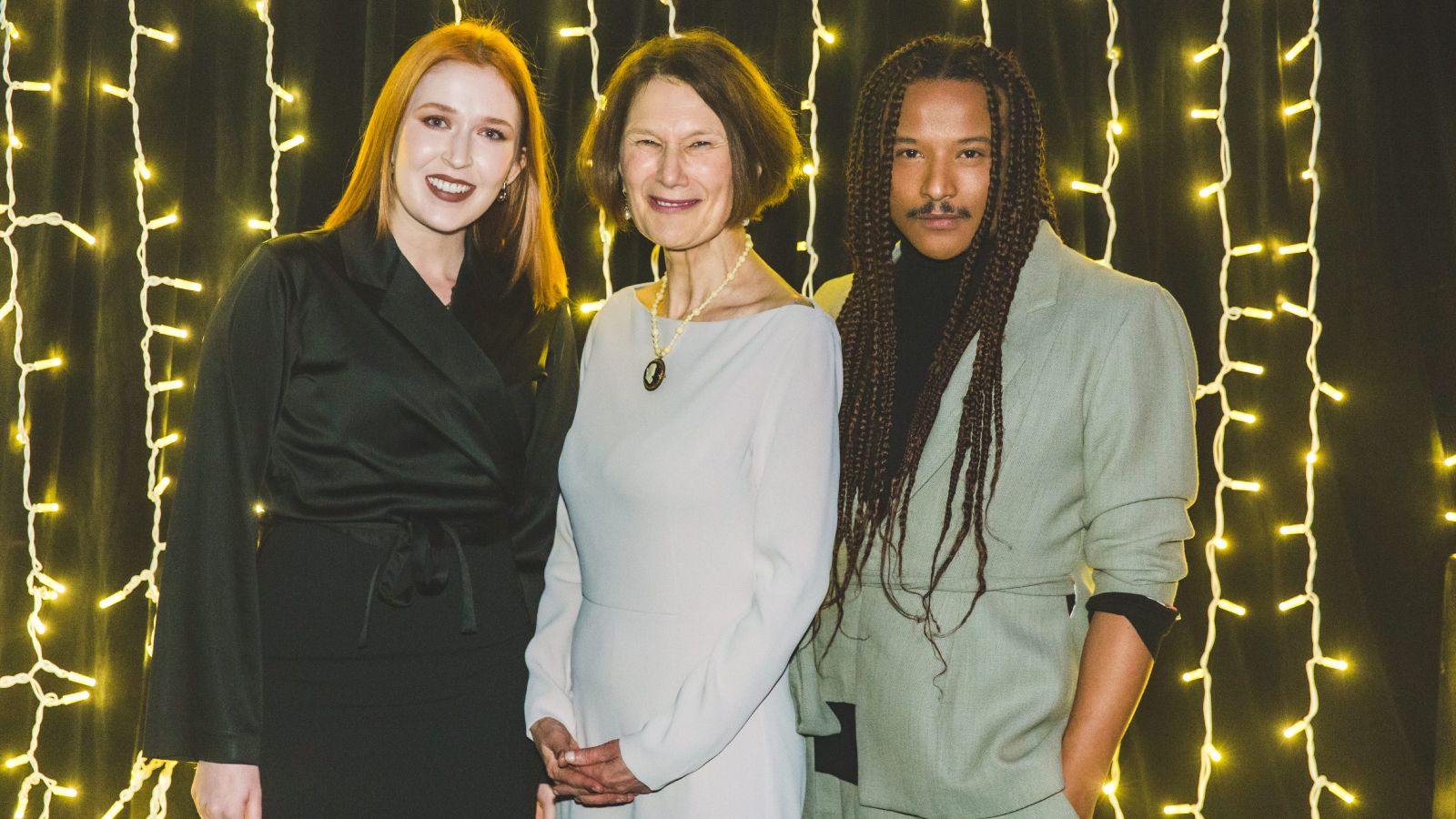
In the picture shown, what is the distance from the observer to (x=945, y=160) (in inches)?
57.3

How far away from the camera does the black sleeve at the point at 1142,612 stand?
1.34 metres

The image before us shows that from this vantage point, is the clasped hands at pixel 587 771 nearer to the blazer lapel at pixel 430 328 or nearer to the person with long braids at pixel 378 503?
the person with long braids at pixel 378 503

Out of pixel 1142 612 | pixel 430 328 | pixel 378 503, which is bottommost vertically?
pixel 1142 612

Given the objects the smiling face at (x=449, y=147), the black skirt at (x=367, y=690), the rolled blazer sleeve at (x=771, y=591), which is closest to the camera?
the rolled blazer sleeve at (x=771, y=591)

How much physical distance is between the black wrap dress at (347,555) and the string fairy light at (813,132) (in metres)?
0.76

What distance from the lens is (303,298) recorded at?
1479mm

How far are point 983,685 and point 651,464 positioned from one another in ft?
1.56

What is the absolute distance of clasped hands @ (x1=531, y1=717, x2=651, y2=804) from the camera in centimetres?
136

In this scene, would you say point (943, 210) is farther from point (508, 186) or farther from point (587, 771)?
point (587, 771)

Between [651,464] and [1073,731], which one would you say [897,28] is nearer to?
[651,464]

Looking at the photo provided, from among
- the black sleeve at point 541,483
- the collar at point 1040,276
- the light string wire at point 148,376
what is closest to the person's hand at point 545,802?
the black sleeve at point 541,483

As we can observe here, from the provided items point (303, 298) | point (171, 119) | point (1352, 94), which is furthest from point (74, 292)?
point (1352, 94)

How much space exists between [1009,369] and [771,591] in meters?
0.40

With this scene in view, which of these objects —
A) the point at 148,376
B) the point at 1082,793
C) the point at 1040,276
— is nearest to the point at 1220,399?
the point at 1040,276
